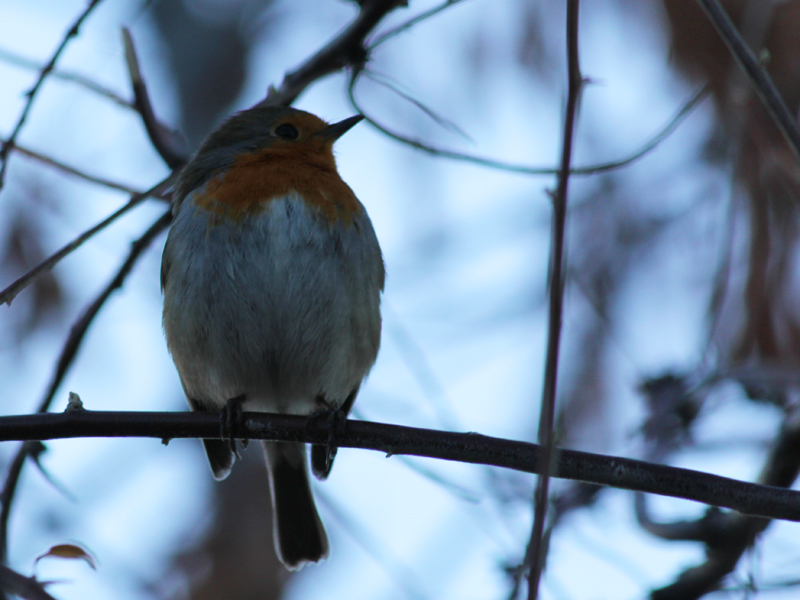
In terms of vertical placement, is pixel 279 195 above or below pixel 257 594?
above

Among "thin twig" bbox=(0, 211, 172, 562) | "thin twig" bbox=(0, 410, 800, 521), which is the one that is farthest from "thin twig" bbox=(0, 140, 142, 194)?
"thin twig" bbox=(0, 410, 800, 521)

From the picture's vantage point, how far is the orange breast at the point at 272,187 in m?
3.83

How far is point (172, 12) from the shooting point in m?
7.70

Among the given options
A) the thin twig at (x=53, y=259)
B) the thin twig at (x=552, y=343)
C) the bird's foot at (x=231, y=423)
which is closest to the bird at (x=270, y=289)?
the bird's foot at (x=231, y=423)

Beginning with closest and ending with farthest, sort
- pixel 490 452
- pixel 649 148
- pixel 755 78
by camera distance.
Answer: pixel 755 78 < pixel 490 452 < pixel 649 148

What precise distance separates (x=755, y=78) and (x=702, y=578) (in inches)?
82.6

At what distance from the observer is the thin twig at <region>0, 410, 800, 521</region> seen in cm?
243

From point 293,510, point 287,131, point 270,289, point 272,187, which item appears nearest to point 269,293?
point 270,289

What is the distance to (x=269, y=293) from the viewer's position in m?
3.72

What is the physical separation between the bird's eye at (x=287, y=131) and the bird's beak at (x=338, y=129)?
0.12m

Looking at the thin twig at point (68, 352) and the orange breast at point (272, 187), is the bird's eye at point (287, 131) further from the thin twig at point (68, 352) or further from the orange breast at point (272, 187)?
the thin twig at point (68, 352)

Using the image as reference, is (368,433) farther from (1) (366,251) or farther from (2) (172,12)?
(2) (172,12)

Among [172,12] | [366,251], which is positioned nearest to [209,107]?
[172,12]

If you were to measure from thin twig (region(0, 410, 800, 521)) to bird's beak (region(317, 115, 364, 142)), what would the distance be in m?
1.92
